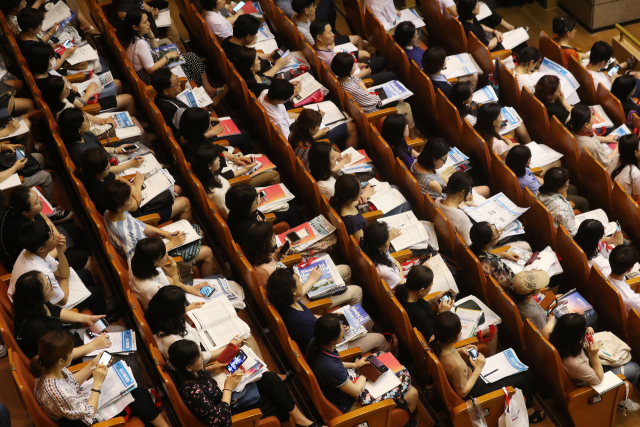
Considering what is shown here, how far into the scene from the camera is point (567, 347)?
2.39 m

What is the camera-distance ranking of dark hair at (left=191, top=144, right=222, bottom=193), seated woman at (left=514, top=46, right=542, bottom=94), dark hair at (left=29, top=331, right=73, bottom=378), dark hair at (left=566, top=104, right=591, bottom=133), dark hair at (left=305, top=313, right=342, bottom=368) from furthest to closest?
seated woman at (left=514, top=46, right=542, bottom=94) < dark hair at (left=566, top=104, right=591, bottom=133) < dark hair at (left=191, top=144, right=222, bottom=193) < dark hair at (left=305, top=313, right=342, bottom=368) < dark hair at (left=29, top=331, right=73, bottom=378)

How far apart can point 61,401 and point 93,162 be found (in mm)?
1088

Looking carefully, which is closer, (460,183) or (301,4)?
(460,183)

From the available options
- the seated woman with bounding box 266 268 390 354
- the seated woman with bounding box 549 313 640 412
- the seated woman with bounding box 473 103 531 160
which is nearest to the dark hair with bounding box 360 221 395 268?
the seated woman with bounding box 266 268 390 354

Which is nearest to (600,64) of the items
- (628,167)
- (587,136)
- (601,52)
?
(601,52)

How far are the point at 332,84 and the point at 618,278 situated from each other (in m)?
1.74

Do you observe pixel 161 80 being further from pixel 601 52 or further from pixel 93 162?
pixel 601 52

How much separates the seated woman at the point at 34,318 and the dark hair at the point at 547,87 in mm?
2498

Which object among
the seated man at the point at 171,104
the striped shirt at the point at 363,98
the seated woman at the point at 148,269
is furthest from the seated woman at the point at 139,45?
the seated woman at the point at 148,269

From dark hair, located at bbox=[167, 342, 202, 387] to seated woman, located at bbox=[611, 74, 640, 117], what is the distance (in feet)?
8.95

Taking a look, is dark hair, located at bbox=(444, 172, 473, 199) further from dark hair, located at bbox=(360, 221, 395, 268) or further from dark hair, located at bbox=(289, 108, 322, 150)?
dark hair, located at bbox=(289, 108, 322, 150)

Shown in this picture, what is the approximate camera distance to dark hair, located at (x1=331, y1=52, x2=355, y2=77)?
11.6 ft

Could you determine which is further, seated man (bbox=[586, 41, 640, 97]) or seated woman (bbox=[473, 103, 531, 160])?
seated man (bbox=[586, 41, 640, 97])

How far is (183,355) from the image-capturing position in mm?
2146
